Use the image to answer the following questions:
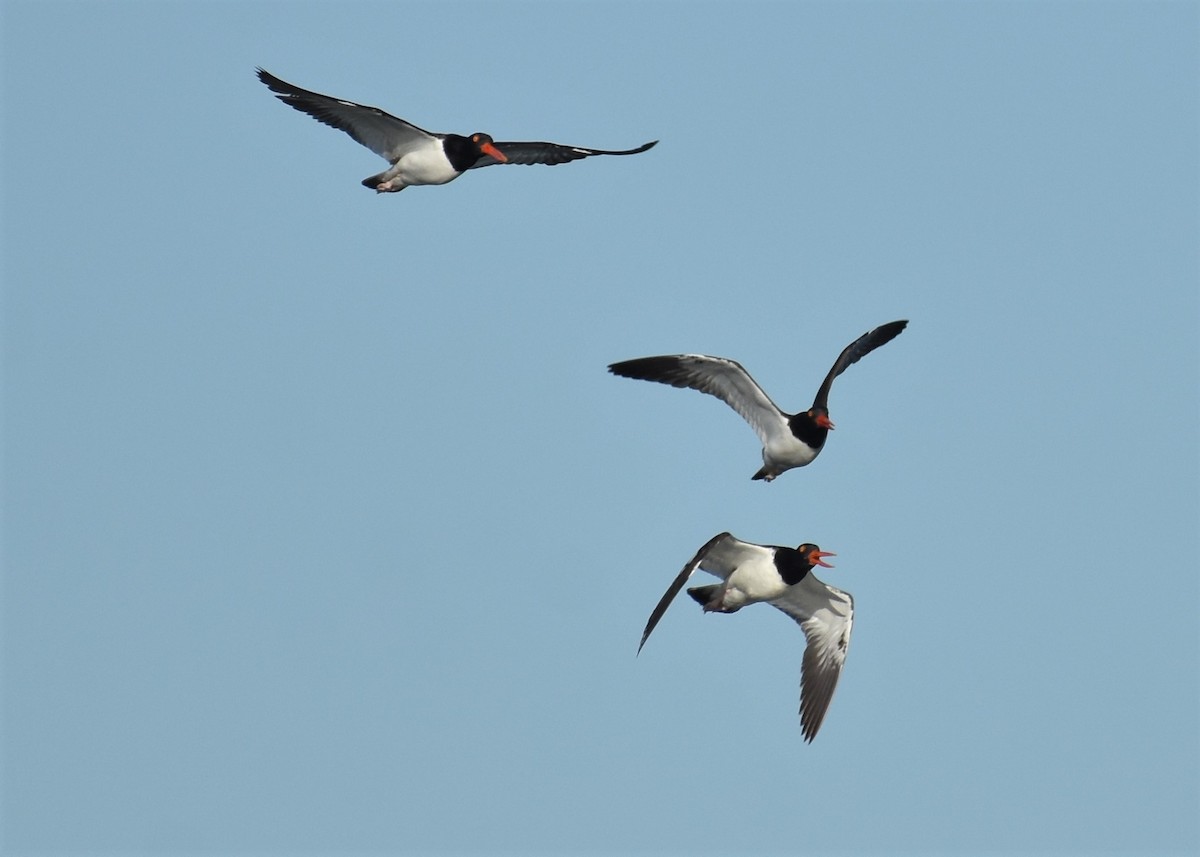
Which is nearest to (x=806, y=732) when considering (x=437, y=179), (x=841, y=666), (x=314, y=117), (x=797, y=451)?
(x=841, y=666)

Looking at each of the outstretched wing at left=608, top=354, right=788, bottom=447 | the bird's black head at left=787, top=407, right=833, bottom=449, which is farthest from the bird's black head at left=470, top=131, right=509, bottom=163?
the bird's black head at left=787, top=407, right=833, bottom=449

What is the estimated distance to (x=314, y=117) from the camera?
71.3ft

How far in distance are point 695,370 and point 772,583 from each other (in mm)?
2799

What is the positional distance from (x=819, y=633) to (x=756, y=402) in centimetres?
312

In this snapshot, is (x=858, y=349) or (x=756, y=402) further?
(x=858, y=349)

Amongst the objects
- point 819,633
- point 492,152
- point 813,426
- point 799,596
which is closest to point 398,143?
point 492,152

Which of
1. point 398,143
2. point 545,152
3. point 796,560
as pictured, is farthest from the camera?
point 545,152

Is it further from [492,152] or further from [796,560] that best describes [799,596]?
[492,152]

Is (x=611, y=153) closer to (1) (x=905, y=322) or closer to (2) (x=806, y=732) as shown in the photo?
(1) (x=905, y=322)

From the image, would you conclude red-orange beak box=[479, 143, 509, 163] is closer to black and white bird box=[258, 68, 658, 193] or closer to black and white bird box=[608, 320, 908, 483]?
black and white bird box=[258, 68, 658, 193]

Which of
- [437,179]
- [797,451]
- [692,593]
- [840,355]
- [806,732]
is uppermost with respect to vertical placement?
[437,179]

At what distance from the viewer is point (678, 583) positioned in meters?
17.9

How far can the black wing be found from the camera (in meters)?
17.1

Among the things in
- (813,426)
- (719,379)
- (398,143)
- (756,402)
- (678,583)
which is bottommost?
(678,583)
